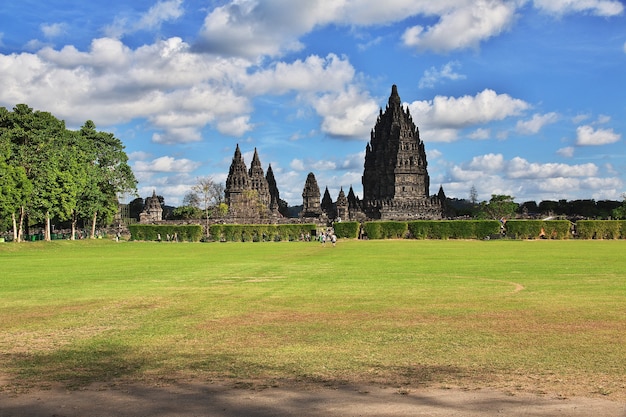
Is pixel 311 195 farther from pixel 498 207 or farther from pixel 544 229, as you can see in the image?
pixel 544 229

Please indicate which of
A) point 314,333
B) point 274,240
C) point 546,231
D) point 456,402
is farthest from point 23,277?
point 546,231

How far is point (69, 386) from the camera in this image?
900 centimetres

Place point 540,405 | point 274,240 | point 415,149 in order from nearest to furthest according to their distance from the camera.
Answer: point 540,405, point 274,240, point 415,149

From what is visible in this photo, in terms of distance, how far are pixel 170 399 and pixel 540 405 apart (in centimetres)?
440

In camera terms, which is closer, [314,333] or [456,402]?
[456,402]

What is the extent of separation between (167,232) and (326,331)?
7788cm

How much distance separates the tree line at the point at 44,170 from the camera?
6269 cm

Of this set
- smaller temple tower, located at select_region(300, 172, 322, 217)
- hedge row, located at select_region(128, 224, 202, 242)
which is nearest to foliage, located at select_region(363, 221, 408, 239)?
hedge row, located at select_region(128, 224, 202, 242)

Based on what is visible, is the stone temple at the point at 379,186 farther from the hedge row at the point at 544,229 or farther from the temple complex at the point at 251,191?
the hedge row at the point at 544,229

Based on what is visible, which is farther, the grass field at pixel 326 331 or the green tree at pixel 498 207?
the green tree at pixel 498 207

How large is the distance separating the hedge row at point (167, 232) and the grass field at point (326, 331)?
6193 centimetres

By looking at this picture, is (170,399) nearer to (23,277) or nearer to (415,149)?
(23,277)

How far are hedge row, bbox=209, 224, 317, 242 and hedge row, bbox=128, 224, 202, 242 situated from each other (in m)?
2.60

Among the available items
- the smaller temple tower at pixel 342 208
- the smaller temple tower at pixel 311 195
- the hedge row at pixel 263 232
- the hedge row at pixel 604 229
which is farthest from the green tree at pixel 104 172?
the smaller temple tower at pixel 311 195
